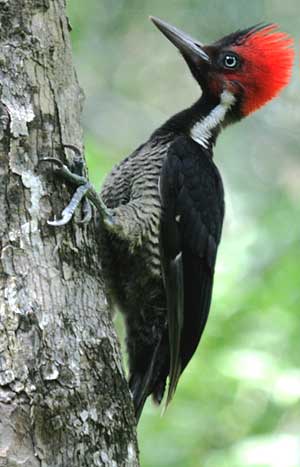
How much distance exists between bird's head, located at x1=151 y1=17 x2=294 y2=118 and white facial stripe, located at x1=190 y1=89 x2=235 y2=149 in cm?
3

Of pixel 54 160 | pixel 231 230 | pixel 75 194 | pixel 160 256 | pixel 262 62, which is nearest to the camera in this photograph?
pixel 54 160

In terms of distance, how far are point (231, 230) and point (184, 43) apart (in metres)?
2.56

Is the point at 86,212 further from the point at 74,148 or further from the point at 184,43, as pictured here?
the point at 184,43

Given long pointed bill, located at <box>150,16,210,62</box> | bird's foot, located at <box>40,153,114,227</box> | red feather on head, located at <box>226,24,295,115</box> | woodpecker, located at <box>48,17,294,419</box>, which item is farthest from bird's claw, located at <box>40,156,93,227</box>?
red feather on head, located at <box>226,24,295,115</box>

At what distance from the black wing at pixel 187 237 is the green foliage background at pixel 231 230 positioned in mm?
751

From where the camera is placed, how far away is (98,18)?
5.98 m

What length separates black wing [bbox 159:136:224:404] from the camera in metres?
3.46

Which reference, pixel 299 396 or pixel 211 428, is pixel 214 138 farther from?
pixel 211 428

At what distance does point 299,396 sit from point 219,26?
226 centimetres

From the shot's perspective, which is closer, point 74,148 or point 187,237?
point 74,148

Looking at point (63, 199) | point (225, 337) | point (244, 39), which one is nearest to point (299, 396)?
point (225, 337)

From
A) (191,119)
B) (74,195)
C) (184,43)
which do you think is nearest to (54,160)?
(74,195)

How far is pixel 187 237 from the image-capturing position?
3.62 m

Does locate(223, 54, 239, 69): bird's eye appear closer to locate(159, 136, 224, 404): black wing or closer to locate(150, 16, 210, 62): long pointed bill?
locate(150, 16, 210, 62): long pointed bill
